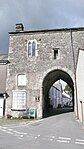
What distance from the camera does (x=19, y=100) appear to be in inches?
1054

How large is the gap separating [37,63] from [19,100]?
464 centimetres

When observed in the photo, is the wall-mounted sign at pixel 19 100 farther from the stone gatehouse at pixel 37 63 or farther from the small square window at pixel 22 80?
the small square window at pixel 22 80

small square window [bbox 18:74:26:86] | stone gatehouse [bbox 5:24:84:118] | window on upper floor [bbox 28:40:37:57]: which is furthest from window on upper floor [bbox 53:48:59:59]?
small square window [bbox 18:74:26:86]

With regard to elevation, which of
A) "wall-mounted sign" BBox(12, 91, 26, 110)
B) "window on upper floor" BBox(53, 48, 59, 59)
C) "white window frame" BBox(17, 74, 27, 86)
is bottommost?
"wall-mounted sign" BBox(12, 91, 26, 110)

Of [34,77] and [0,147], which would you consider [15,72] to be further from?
[0,147]

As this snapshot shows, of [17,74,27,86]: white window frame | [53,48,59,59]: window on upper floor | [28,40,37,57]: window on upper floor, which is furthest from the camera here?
[28,40,37,57]: window on upper floor

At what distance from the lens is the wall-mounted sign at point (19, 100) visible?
26688 mm

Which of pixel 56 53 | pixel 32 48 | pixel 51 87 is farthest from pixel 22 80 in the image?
pixel 51 87

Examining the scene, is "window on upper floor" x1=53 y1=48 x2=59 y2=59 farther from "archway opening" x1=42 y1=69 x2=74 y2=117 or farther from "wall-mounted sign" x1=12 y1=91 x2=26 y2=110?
"wall-mounted sign" x1=12 y1=91 x2=26 y2=110

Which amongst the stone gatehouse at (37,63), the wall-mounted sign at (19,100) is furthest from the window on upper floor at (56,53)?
the wall-mounted sign at (19,100)

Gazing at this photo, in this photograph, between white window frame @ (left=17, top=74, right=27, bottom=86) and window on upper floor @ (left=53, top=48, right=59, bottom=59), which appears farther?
window on upper floor @ (left=53, top=48, right=59, bottom=59)

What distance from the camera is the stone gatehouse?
26.8 meters

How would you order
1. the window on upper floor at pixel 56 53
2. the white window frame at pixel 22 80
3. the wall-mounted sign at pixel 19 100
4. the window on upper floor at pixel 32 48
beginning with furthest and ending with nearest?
the window on upper floor at pixel 32 48
the window on upper floor at pixel 56 53
the white window frame at pixel 22 80
the wall-mounted sign at pixel 19 100

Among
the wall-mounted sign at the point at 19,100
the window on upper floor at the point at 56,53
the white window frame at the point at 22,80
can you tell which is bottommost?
the wall-mounted sign at the point at 19,100
